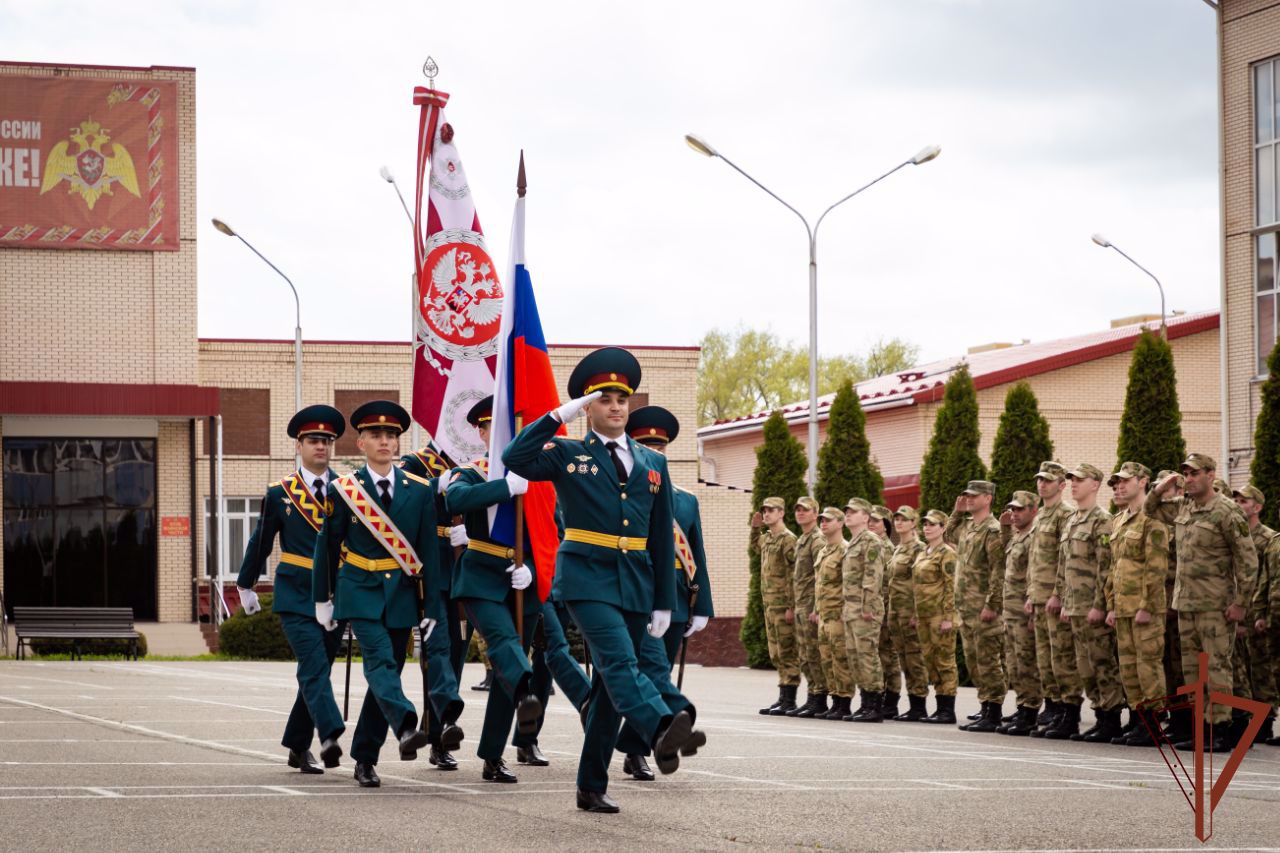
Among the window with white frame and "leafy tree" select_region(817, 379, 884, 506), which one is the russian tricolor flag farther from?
the window with white frame

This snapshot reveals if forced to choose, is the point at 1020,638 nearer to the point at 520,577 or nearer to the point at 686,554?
the point at 686,554

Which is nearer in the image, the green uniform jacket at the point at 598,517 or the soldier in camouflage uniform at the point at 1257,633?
the green uniform jacket at the point at 598,517

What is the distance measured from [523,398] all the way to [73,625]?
23.6 meters

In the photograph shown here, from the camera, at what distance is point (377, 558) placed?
10.2 m

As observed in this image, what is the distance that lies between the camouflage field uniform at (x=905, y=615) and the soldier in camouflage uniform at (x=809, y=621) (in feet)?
2.09

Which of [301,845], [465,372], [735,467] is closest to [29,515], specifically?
[735,467]

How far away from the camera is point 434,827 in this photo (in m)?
7.98

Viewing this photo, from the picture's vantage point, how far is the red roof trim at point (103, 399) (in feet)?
123

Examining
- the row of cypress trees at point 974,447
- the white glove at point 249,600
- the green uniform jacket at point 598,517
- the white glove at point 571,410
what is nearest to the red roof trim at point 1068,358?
the row of cypress trees at point 974,447

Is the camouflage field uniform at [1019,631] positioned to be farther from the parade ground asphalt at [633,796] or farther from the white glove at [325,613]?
the white glove at [325,613]

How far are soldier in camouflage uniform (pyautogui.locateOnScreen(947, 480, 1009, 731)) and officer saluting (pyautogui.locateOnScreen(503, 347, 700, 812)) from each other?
747 cm

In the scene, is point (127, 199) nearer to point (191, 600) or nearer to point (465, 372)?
point (191, 600)

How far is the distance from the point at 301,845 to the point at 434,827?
29.7 inches

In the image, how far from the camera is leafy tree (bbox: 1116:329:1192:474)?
2428 cm
